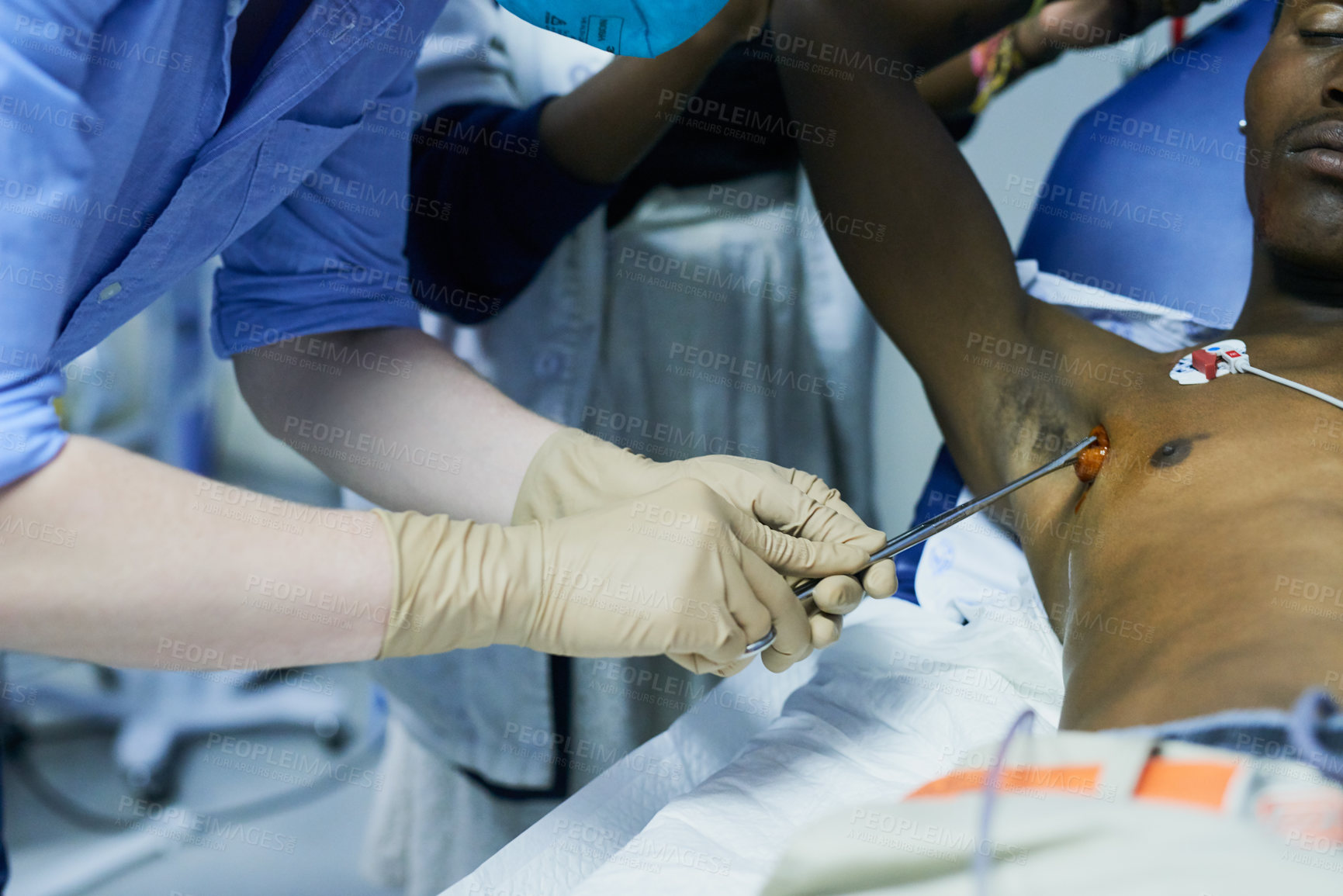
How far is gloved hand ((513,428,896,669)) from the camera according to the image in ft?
3.10

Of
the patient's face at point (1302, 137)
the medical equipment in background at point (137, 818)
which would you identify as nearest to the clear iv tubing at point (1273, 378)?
A: the patient's face at point (1302, 137)

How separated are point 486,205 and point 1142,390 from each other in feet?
2.95

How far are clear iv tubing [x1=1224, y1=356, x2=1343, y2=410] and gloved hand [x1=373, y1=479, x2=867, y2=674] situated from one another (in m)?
0.60

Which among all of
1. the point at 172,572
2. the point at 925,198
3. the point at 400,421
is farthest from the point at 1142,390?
the point at 172,572

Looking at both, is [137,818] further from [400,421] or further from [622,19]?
[622,19]

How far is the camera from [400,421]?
1139 mm

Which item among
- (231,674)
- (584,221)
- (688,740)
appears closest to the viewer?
(688,740)

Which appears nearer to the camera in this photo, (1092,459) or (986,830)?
(986,830)

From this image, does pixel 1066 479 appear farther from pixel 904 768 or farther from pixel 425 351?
pixel 425 351

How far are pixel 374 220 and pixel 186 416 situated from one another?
764 mm

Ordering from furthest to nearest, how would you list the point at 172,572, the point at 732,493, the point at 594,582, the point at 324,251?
the point at 324,251 → the point at 732,493 → the point at 594,582 → the point at 172,572

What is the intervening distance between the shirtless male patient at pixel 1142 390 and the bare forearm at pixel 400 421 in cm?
53

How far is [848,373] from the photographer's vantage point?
1.57m

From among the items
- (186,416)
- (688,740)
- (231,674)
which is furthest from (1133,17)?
(231,674)
